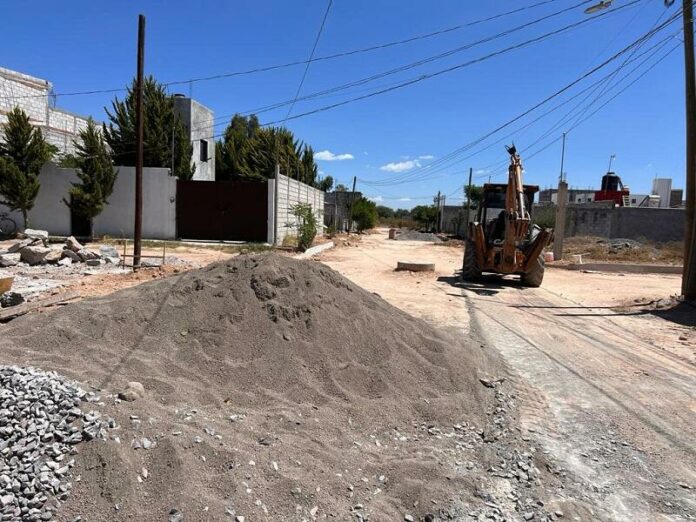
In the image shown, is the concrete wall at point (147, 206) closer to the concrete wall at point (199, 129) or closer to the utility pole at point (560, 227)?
the concrete wall at point (199, 129)

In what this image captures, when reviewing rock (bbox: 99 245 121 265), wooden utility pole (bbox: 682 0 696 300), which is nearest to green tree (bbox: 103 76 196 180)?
rock (bbox: 99 245 121 265)

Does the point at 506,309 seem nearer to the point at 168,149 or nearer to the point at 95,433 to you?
the point at 95,433

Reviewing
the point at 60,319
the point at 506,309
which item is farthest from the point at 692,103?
the point at 60,319

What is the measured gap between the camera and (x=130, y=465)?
121 inches

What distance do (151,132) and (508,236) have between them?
21.8 meters

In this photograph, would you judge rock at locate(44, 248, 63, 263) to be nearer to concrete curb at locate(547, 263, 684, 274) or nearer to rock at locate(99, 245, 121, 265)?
rock at locate(99, 245, 121, 265)

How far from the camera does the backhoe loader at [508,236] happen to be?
13273 millimetres

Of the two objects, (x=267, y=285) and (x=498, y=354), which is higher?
(x=267, y=285)

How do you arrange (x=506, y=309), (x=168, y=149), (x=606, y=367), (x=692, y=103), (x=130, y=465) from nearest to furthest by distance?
1. (x=130, y=465)
2. (x=606, y=367)
3. (x=506, y=309)
4. (x=692, y=103)
5. (x=168, y=149)

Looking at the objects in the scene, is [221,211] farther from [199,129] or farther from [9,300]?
[9,300]

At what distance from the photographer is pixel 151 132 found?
1099 inches

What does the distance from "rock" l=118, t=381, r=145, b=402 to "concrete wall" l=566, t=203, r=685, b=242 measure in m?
32.2

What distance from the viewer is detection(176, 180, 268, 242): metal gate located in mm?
22578

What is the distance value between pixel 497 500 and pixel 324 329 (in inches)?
109
